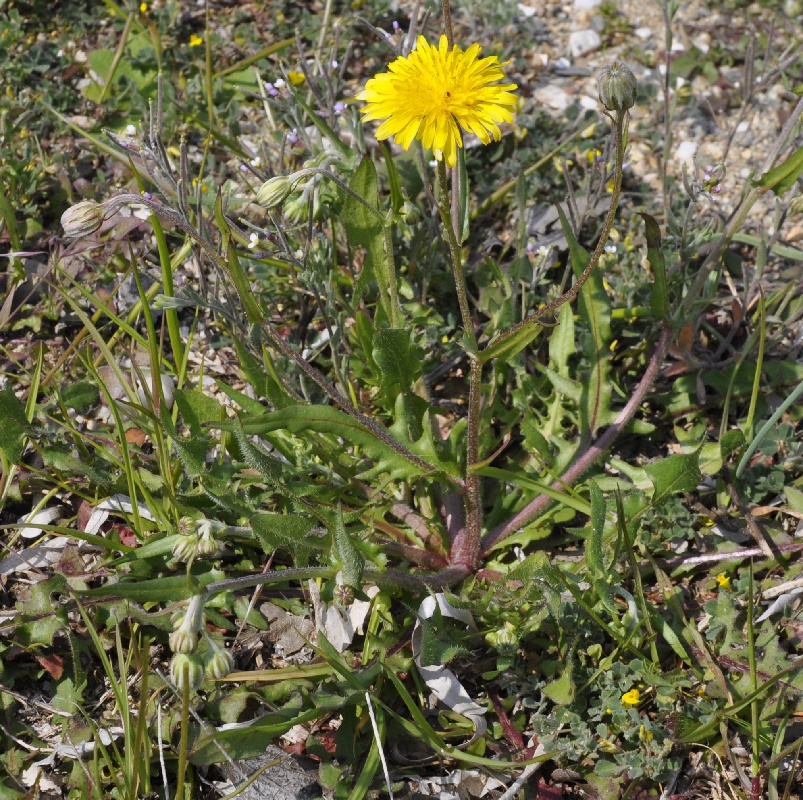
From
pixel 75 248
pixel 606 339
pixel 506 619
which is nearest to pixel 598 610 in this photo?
pixel 506 619

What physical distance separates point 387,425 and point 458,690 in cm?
108

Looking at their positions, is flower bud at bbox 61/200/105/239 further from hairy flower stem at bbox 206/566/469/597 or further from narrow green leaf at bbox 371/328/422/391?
hairy flower stem at bbox 206/566/469/597

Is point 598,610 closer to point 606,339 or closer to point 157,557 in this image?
point 606,339

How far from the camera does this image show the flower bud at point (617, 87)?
1.89 meters

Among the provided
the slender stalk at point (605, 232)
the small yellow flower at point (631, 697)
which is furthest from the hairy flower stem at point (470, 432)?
the small yellow flower at point (631, 697)

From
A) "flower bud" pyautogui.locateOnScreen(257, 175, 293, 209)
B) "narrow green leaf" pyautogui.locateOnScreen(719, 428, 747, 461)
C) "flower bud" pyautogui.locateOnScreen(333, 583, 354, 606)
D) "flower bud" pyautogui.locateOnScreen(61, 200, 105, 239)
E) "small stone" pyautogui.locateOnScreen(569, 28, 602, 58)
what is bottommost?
"flower bud" pyautogui.locateOnScreen(333, 583, 354, 606)

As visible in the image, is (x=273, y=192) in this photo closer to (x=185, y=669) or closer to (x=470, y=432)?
(x=470, y=432)

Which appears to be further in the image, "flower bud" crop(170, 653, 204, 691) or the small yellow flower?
the small yellow flower

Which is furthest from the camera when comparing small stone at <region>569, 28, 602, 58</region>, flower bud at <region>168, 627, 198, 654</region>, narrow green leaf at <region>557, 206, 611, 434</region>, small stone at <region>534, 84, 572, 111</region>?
small stone at <region>569, 28, 602, 58</region>

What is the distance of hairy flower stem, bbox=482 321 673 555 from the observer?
291 centimetres

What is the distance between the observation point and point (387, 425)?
328cm

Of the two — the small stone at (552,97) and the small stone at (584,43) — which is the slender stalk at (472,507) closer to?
the small stone at (552,97)

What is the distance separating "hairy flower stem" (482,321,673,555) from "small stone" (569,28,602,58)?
2271 mm

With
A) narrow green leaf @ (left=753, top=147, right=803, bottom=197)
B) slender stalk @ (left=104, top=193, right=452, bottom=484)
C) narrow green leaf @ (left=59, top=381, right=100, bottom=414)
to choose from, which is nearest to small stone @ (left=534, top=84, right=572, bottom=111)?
narrow green leaf @ (left=753, top=147, right=803, bottom=197)
